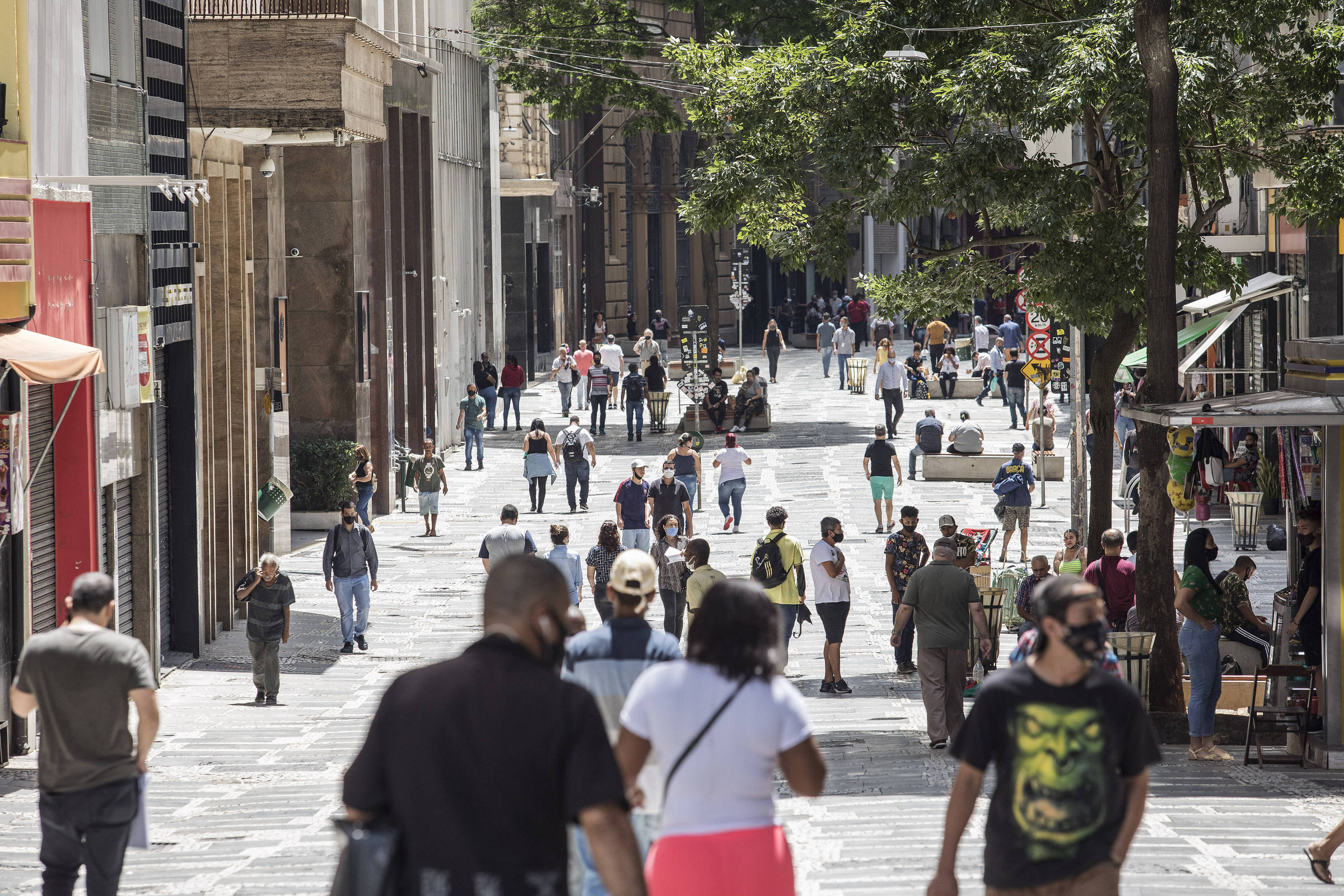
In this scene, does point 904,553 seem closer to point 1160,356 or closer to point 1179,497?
point 1179,497

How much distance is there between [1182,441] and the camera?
1602cm

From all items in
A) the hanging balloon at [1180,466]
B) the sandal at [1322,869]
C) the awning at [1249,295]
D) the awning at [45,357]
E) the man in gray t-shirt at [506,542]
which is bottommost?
the sandal at [1322,869]

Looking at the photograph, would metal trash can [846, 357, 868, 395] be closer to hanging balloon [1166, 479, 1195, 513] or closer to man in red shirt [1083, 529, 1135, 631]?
Answer: hanging balloon [1166, 479, 1195, 513]

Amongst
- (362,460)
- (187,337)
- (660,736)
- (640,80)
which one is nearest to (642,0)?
(640,80)

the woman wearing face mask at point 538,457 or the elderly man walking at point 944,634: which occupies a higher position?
the woman wearing face mask at point 538,457

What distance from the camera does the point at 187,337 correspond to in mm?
18453

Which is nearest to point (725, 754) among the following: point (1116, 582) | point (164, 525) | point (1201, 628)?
point (1201, 628)

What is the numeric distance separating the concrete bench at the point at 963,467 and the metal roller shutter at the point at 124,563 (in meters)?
16.4

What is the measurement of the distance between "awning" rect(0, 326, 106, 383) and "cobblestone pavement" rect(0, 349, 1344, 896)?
2.66 metres

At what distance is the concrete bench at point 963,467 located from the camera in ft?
99.7

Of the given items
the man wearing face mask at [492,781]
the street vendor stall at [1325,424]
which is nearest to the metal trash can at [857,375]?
the street vendor stall at [1325,424]

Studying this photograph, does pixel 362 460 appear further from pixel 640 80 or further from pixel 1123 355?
pixel 640 80

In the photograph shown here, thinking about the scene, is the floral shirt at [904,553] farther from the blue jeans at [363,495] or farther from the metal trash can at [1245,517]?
the blue jeans at [363,495]

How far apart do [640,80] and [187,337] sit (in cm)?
2558
